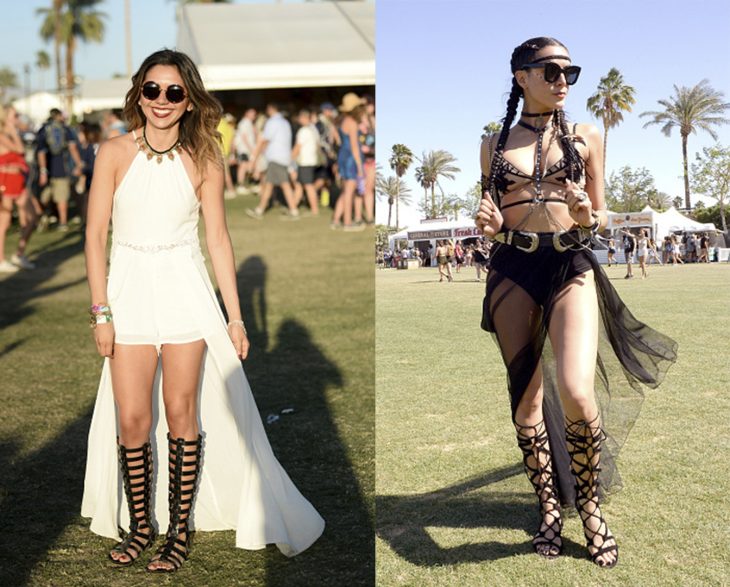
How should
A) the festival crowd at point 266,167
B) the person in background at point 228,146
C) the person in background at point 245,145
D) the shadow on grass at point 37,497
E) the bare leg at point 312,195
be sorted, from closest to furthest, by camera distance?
the shadow on grass at point 37,497 → the festival crowd at point 266,167 → the bare leg at point 312,195 → the person in background at point 228,146 → the person in background at point 245,145

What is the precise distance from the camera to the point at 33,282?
13586 mm

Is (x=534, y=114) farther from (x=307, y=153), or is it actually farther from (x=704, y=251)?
(x=307, y=153)

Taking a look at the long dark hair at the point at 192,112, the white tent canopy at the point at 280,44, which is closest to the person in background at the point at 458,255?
the long dark hair at the point at 192,112

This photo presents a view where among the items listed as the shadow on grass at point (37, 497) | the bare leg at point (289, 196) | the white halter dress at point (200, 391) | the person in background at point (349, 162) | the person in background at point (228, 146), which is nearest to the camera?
the white halter dress at point (200, 391)

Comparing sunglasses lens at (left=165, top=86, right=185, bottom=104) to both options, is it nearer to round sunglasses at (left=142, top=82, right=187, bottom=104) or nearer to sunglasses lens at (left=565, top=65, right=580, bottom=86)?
round sunglasses at (left=142, top=82, right=187, bottom=104)

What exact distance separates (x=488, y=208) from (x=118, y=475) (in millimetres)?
1999

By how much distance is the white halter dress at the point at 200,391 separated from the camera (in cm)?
387

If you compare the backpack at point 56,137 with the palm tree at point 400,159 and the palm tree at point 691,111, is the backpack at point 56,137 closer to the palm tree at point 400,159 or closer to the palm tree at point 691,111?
the palm tree at point 400,159

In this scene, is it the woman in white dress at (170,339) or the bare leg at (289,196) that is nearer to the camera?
the woman in white dress at (170,339)

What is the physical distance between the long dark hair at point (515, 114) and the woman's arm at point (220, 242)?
3.88ft

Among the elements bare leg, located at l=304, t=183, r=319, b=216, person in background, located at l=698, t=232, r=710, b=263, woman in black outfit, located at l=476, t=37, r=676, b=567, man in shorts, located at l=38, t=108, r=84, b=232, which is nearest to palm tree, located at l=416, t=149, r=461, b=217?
woman in black outfit, located at l=476, t=37, r=676, b=567

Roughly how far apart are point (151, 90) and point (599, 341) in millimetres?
1798

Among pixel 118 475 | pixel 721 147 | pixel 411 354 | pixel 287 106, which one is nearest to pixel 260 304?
pixel 118 475

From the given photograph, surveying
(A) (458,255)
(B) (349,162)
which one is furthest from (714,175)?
(B) (349,162)
